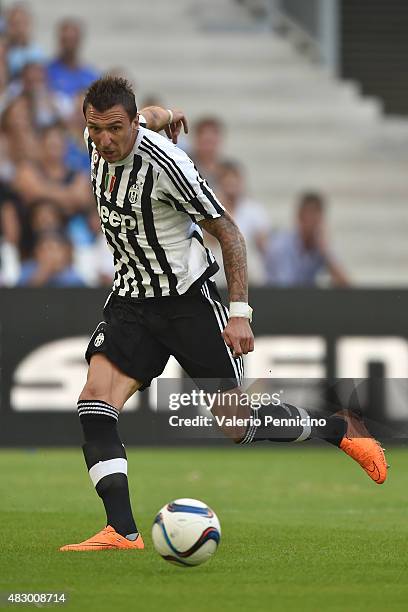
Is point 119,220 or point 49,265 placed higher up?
point 119,220

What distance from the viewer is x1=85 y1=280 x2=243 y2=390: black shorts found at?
7219 mm

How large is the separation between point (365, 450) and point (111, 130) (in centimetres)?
203

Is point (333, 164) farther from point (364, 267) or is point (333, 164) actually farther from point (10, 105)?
point (10, 105)

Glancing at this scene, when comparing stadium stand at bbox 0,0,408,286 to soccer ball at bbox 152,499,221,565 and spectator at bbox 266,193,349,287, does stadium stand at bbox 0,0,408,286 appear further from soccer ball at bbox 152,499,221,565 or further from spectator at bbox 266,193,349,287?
soccer ball at bbox 152,499,221,565

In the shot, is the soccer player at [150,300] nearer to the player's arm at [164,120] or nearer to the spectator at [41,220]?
the player's arm at [164,120]

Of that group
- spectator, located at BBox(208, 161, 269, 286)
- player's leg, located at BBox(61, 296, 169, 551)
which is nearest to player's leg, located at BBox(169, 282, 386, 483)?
player's leg, located at BBox(61, 296, 169, 551)

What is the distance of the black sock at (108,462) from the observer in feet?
23.1

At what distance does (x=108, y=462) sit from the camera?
7094 millimetres

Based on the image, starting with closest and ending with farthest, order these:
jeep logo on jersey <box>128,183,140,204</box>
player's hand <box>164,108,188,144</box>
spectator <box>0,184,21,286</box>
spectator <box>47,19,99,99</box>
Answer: jeep logo on jersey <box>128,183,140,204</box>, player's hand <box>164,108,188,144</box>, spectator <box>0,184,21,286</box>, spectator <box>47,19,99,99</box>

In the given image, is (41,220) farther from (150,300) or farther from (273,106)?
(150,300)

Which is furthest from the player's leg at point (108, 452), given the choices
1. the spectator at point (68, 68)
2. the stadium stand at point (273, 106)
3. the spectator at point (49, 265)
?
the stadium stand at point (273, 106)

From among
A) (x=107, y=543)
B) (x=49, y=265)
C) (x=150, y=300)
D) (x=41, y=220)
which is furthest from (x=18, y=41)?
(x=107, y=543)

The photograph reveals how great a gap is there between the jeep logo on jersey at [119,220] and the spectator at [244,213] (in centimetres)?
832

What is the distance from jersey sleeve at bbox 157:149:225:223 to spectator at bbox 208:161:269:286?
842 centimetres
